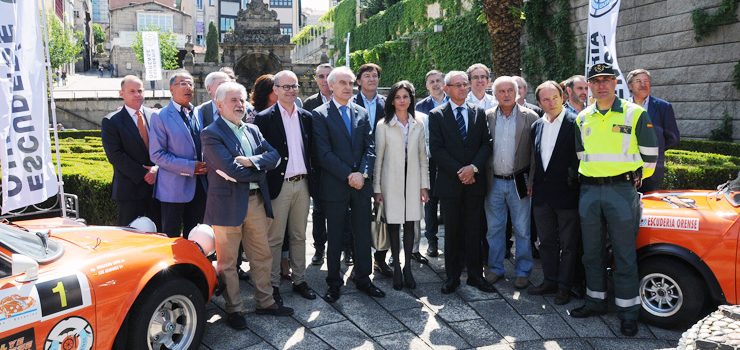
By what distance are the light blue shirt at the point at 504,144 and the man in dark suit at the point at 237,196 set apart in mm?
2397

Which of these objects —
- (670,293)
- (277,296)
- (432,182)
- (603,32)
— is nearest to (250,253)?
(277,296)

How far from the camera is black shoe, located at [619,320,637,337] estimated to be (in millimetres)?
4898

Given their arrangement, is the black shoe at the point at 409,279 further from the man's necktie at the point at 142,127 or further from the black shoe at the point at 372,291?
the man's necktie at the point at 142,127

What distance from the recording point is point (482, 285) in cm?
596

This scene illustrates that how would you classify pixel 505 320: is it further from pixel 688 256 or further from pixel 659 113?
pixel 659 113

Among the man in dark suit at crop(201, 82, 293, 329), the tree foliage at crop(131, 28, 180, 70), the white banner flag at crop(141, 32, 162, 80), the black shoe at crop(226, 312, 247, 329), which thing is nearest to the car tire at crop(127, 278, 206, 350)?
the black shoe at crop(226, 312, 247, 329)

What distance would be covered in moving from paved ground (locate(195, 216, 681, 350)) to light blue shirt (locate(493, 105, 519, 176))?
1260 millimetres

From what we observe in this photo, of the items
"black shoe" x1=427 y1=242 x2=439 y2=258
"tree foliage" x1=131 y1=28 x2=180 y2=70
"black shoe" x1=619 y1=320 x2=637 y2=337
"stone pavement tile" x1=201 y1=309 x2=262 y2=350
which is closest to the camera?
"stone pavement tile" x1=201 y1=309 x2=262 y2=350

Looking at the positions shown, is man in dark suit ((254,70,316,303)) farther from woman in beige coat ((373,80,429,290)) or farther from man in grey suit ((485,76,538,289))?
man in grey suit ((485,76,538,289))

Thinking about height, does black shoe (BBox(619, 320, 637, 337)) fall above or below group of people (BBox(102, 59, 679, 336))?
below

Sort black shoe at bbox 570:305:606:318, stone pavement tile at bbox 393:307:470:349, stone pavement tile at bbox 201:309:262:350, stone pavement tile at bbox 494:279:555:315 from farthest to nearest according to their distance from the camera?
stone pavement tile at bbox 494:279:555:315 < black shoe at bbox 570:305:606:318 < stone pavement tile at bbox 393:307:470:349 < stone pavement tile at bbox 201:309:262:350

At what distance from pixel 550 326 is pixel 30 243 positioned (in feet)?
13.5

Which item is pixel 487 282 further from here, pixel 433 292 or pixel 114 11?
pixel 114 11

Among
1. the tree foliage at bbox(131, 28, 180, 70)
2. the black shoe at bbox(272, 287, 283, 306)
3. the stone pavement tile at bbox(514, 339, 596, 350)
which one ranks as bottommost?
the stone pavement tile at bbox(514, 339, 596, 350)
